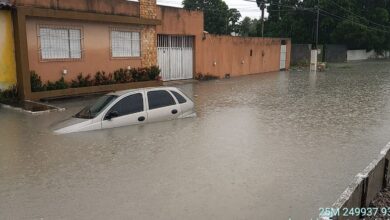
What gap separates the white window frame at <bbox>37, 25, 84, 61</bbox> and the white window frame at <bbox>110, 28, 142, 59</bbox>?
2086 mm

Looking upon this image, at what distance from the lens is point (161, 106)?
12328 millimetres

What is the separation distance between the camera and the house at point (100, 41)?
16469 mm

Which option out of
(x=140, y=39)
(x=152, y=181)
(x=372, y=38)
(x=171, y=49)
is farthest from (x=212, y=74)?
(x=372, y=38)

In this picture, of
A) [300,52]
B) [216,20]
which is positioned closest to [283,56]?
[300,52]

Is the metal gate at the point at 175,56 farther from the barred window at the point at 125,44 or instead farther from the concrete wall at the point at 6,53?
the concrete wall at the point at 6,53

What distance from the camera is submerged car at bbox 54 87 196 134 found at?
36.4ft

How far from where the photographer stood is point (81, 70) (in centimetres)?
1934

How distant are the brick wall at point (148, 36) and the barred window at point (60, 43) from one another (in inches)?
174

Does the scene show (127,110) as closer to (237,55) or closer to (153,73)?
(153,73)

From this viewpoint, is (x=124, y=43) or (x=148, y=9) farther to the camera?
(x=148, y=9)

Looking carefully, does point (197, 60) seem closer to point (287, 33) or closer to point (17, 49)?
point (17, 49)

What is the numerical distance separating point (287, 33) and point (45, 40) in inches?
1829

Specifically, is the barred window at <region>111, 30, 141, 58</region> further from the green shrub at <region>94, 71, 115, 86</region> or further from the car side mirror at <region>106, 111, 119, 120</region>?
the car side mirror at <region>106, 111, 119, 120</region>

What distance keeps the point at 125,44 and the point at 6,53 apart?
6.62 metres
